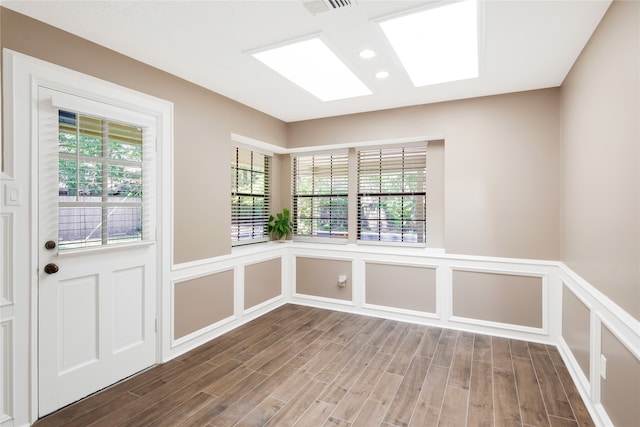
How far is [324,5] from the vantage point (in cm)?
196

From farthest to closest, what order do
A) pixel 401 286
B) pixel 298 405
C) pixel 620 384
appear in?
pixel 401 286, pixel 298 405, pixel 620 384

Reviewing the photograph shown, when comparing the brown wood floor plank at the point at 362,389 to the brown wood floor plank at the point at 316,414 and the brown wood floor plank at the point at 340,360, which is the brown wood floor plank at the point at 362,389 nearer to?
the brown wood floor plank at the point at 316,414

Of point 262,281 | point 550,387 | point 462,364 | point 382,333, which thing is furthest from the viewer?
point 262,281

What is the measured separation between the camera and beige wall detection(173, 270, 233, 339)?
3.09 meters

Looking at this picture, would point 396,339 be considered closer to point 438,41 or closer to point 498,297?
point 498,297

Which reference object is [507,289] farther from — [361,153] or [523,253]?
[361,153]

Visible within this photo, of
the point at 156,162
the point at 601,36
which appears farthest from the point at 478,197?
the point at 156,162

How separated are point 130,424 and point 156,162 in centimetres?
201

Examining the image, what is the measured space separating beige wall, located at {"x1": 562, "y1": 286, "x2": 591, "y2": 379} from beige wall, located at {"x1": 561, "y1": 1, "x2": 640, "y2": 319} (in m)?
0.29

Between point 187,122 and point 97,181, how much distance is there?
1.04 metres

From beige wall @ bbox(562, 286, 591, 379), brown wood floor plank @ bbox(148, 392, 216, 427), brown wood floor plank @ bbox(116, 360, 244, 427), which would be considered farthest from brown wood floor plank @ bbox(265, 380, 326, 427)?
beige wall @ bbox(562, 286, 591, 379)

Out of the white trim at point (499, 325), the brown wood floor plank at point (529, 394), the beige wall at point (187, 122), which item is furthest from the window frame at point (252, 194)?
the brown wood floor plank at point (529, 394)

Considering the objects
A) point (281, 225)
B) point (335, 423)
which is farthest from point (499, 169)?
point (335, 423)

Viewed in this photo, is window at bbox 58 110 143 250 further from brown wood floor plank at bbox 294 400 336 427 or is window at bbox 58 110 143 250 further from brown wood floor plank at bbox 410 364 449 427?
brown wood floor plank at bbox 410 364 449 427
